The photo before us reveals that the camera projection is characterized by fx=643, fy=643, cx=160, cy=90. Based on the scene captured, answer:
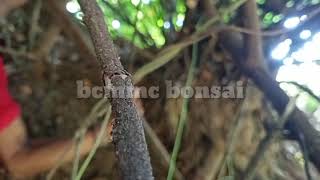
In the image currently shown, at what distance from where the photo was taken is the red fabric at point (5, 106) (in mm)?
1018

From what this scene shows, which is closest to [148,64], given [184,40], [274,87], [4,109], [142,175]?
[184,40]

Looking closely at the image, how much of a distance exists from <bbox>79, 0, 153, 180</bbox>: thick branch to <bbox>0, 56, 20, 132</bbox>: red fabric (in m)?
0.73

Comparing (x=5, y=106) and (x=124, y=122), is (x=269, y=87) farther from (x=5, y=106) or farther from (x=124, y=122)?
(x=124, y=122)

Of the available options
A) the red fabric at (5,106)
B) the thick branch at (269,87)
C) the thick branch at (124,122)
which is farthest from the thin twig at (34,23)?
the thick branch at (124,122)

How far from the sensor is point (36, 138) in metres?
1.09

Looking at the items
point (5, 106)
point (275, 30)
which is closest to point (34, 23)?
point (5, 106)

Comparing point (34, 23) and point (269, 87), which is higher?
point (34, 23)

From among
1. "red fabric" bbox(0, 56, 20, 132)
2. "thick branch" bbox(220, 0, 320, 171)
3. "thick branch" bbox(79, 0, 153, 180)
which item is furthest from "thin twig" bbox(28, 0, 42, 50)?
"thick branch" bbox(79, 0, 153, 180)

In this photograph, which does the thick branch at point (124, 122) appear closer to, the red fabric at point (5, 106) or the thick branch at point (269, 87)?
the thick branch at point (269, 87)

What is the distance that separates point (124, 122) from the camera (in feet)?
0.85

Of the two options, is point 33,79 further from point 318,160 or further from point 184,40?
point 318,160

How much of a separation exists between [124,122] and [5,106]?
31.3 inches

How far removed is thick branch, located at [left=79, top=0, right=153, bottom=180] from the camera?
0.25 meters

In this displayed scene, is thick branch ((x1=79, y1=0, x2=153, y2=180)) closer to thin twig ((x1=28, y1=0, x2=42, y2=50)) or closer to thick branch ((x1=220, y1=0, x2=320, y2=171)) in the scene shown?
thick branch ((x1=220, y1=0, x2=320, y2=171))
